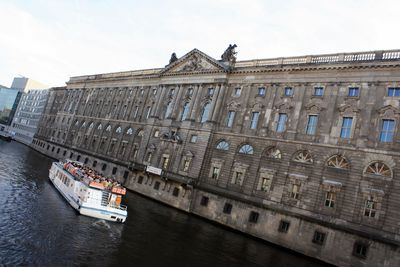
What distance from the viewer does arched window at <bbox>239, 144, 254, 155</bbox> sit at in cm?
4656

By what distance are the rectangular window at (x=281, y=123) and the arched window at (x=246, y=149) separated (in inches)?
185

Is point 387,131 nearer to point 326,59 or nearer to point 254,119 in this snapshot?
point 326,59

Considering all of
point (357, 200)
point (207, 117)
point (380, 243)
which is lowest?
point (380, 243)

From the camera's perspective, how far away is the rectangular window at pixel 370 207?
1339 inches

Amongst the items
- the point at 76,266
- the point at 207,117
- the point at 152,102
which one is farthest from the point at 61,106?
the point at 76,266

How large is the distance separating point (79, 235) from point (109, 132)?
50.9 m

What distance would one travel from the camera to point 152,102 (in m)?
68.9

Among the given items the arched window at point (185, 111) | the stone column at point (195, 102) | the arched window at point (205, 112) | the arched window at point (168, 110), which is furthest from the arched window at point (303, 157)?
the arched window at point (168, 110)

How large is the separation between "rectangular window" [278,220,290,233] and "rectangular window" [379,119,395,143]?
1420 cm

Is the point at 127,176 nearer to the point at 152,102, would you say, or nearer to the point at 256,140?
the point at 152,102

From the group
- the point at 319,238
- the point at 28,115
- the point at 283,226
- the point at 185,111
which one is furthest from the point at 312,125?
the point at 28,115

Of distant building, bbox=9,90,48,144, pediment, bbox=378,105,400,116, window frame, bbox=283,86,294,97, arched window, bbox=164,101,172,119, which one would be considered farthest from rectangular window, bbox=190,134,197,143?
distant building, bbox=9,90,48,144

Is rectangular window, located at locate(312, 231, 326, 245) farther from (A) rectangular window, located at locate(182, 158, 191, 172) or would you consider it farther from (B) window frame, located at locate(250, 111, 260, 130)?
(A) rectangular window, located at locate(182, 158, 191, 172)

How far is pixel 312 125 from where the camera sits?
4184 centimetres
